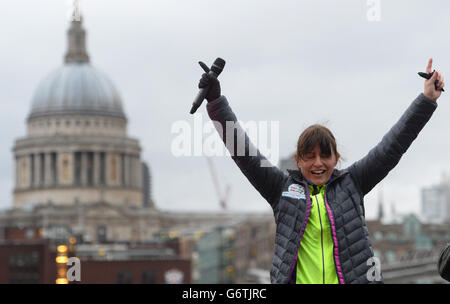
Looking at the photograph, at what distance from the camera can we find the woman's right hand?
745 cm

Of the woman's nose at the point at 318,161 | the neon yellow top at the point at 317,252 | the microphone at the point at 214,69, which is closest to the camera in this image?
the neon yellow top at the point at 317,252

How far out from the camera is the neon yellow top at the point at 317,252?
718 cm

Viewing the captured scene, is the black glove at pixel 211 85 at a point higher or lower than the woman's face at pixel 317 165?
higher

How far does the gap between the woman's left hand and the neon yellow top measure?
878mm

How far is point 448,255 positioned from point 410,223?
135 metres

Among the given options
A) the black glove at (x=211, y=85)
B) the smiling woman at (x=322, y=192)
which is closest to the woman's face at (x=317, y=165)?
the smiling woman at (x=322, y=192)

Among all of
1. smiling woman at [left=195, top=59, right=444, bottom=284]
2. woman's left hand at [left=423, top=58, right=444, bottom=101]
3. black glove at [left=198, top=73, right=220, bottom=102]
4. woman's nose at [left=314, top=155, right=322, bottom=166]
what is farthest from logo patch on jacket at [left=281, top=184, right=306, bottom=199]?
woman's left hand at [left=423, top=58, right=444, bottom=101]

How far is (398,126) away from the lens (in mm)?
7492

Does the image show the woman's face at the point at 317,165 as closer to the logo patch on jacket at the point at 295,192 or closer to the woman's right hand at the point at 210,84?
the logo patch on jacket at the point at 295,192

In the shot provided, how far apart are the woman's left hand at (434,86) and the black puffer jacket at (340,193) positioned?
34mm

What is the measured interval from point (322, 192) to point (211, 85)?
2.97ft

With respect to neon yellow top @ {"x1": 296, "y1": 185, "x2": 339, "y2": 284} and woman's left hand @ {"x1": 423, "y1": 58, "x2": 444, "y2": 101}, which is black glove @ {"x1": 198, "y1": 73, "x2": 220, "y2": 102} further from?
woman's left hand @ {"x1": 423, "y1": 58, "x2": 444, "y2": 101}
